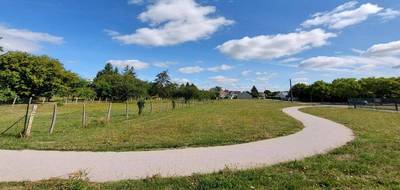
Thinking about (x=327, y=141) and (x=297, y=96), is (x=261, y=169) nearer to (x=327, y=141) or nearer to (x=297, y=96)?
(x=327, y=141)

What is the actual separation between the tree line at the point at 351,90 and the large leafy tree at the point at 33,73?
68441 mm

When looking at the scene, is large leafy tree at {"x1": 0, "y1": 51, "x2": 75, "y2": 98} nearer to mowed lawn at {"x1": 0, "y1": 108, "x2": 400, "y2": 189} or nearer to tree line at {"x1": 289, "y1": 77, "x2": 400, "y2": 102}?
mowed lawn at {"x1": 0, "y1": 108, "x2": 400, "y2": 189}

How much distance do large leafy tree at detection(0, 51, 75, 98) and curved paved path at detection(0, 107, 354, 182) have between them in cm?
6095

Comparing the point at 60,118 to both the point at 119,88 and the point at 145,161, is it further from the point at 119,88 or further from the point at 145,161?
the point at 119,88

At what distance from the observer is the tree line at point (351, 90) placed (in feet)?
224

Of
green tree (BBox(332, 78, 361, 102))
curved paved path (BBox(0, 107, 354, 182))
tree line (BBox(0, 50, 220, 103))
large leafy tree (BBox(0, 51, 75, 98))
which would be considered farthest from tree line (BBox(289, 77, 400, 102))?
large leafy tree (BBox(0, 51, 75, 98))

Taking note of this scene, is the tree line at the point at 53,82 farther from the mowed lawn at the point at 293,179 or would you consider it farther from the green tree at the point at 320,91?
the mowed lawn at the point at 293,179

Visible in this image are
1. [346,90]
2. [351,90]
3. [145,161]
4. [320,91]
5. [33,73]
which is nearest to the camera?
[145,161]

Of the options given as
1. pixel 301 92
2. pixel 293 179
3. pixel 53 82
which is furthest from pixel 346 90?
pixel 293 179

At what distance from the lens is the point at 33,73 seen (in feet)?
218

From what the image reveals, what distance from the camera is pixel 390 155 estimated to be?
306 inches

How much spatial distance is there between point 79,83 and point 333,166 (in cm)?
8339

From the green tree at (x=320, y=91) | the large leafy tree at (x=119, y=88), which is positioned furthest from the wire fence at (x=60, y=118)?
the green tree at (x=320, y=91)

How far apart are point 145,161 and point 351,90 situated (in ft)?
265
